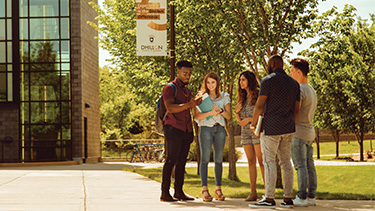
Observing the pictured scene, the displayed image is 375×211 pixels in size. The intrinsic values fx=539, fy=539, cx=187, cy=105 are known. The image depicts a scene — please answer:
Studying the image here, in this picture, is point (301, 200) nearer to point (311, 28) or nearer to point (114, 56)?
point (311, 28)

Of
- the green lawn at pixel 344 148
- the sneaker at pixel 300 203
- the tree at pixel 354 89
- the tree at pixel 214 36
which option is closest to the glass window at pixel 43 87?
the tree at pixel 214 36

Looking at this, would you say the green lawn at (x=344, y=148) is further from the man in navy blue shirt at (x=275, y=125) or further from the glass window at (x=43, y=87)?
the man in navy blue shirt at (x=275, y=125)

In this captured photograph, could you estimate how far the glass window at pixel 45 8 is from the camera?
28250 millimetres

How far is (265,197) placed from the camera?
7246mm

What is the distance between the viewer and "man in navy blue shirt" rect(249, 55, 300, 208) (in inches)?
283

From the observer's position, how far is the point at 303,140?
7.61 m

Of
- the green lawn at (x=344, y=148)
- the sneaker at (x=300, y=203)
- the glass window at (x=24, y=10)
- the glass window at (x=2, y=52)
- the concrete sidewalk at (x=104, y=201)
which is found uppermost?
the glass window at (x=24, y=10)

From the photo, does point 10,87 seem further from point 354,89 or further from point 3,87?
point 354,89

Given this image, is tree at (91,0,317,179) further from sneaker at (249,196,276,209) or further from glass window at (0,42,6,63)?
glass window at (0,42,6,63)

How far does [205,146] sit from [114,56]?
12696mm

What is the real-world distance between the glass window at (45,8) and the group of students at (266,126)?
21591 millimetres

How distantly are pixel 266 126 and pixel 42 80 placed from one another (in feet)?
73.6

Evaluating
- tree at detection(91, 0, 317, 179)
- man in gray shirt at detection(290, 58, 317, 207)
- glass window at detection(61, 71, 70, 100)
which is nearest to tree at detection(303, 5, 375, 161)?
tree at detection(91, 0, 317, 179)

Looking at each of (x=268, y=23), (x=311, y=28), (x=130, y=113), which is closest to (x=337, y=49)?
(x=311, y=28)
